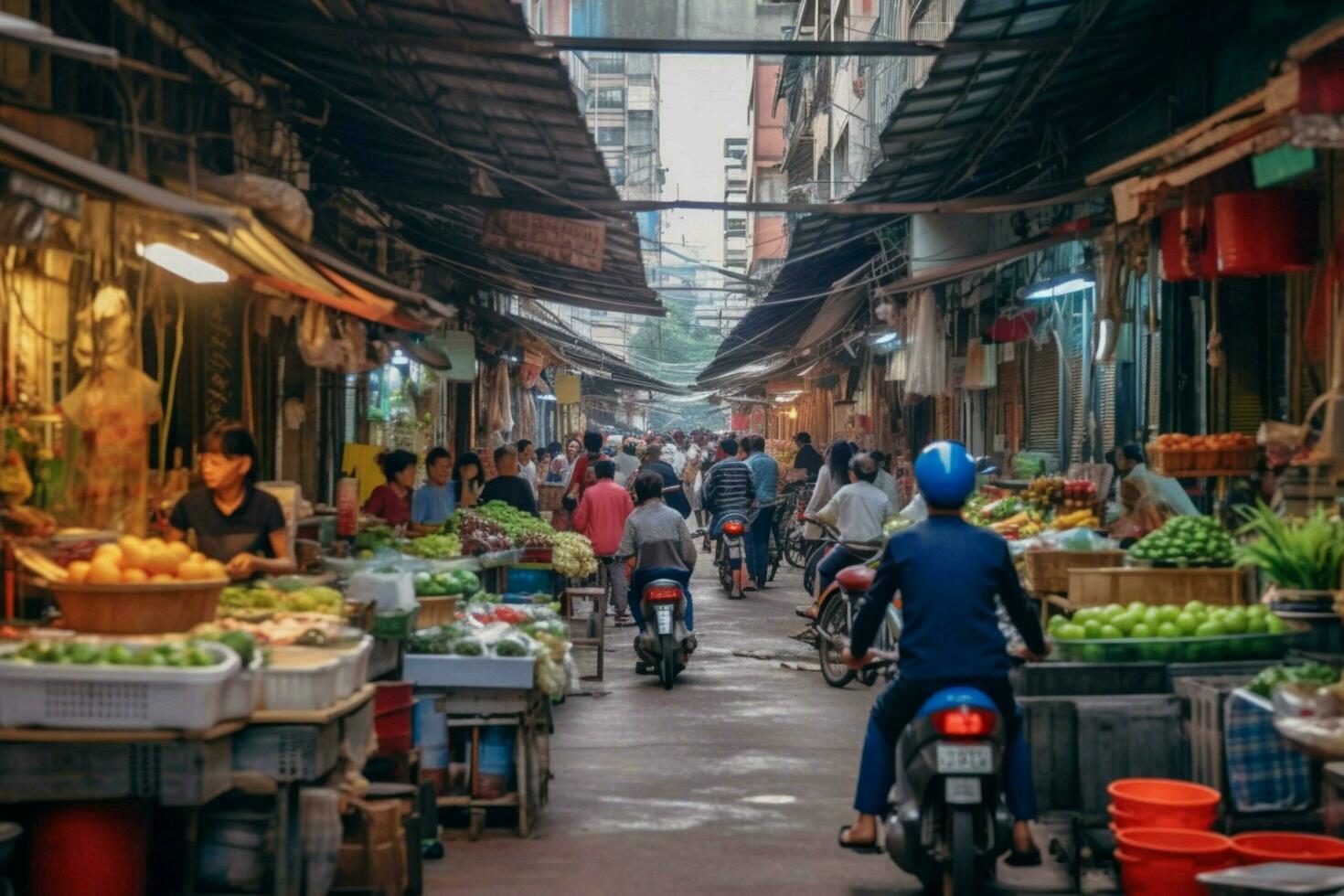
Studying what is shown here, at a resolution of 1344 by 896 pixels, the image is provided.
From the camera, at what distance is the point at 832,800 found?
859 cm

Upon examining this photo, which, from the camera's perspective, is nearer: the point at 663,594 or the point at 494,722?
the point at 494,722

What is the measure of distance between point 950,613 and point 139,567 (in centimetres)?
309

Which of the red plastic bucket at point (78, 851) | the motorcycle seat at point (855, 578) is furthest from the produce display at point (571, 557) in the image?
the red plastic bucket at point (78, 851)

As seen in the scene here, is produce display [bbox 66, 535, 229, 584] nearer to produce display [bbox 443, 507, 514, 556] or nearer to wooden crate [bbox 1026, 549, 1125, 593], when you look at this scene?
wooden crate [bbox 1026, 549, 1125, 593]

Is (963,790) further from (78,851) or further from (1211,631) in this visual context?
(78,851)

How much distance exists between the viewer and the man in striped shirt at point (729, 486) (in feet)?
66.7

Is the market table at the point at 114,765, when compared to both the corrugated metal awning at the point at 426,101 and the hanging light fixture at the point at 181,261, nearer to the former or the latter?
the hanging light fixture at the point at 181,261

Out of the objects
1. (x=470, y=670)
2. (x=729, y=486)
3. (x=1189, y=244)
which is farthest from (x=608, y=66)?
(x=470, y=670)

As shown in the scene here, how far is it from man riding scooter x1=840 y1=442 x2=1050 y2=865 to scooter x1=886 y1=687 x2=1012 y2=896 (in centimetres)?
8

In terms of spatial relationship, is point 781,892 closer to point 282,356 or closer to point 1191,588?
point 1191,588

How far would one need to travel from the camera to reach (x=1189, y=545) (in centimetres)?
884

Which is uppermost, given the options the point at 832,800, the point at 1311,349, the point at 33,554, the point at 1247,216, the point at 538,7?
the point at 538,7

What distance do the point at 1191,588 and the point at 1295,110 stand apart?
127 inches

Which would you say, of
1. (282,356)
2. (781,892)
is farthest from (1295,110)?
(282,356)
